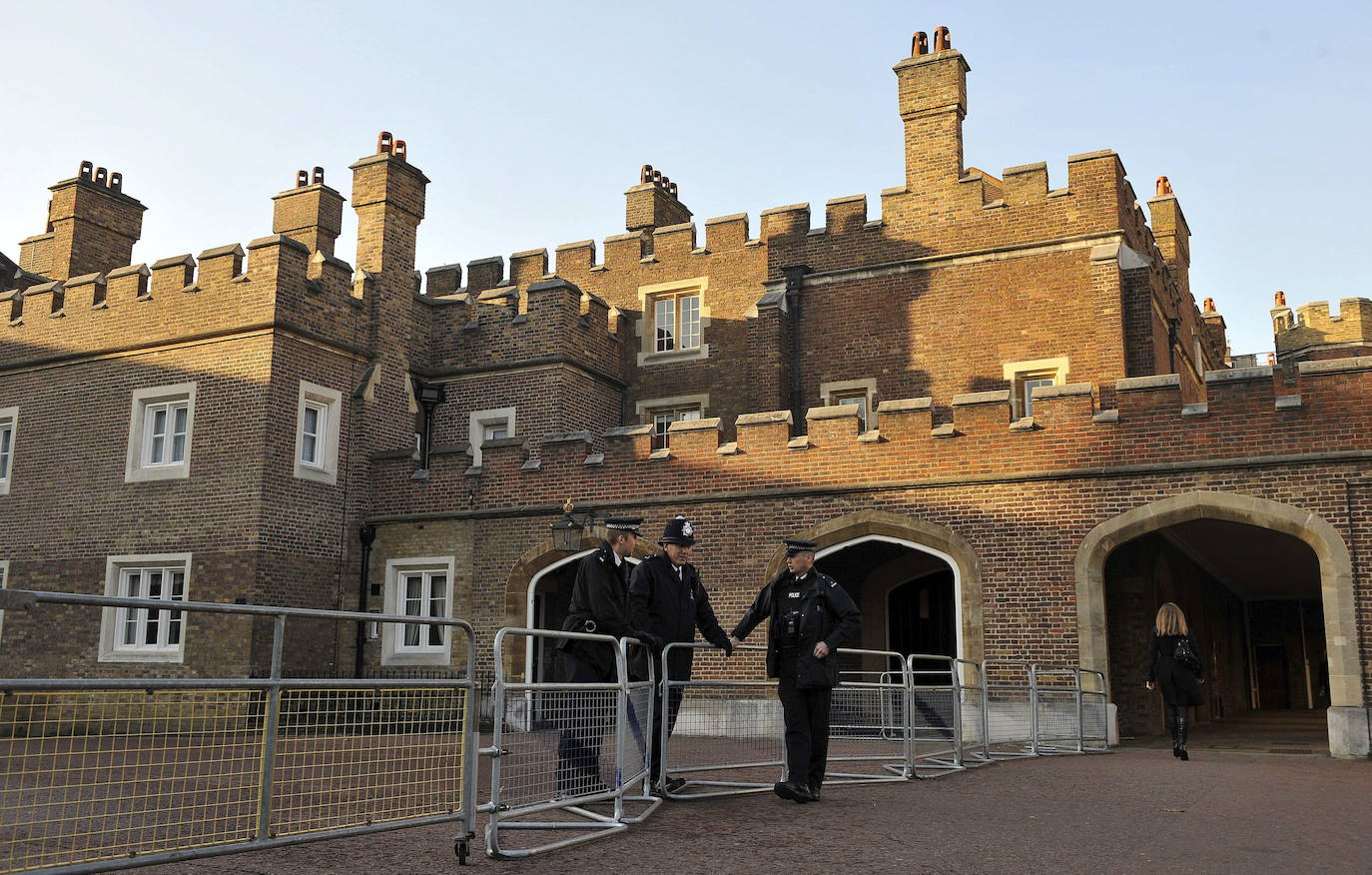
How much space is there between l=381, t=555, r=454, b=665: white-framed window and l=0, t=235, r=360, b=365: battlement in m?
3.90

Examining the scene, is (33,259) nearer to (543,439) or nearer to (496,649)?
(543,439)

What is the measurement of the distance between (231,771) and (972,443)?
36.4 ft

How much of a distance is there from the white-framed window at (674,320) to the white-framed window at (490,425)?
3.10m

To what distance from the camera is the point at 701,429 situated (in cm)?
1747

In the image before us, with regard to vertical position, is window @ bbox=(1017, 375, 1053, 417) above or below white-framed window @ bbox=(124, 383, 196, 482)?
above

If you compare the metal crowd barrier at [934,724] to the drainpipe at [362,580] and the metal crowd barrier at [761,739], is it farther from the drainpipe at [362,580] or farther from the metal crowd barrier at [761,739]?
the drainpipe at [362,580]

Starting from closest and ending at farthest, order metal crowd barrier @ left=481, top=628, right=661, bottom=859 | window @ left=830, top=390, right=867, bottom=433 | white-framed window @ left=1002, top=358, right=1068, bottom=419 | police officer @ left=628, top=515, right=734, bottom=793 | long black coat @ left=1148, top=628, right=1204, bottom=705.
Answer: metal crowd barrier @ left=481, top=628, right=661, bottom=859 < police officer @ left=628, top=515, right=734, bottom=793 < long black coat @ left=1148, top=628, right=1204, bottom=705 < white-framed window @ left=1002, top=358, right=1068, bottom=419 < window @ left=830, top=390, right=867, bottom=433

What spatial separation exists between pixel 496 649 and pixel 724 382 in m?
16.0

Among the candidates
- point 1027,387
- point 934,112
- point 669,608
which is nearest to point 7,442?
point 669,608

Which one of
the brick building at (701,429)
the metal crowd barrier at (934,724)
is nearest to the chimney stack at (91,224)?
the brick building at (701,429)

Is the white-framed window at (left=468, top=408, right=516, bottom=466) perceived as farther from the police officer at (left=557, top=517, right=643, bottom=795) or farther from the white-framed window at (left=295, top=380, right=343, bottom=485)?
the police officer at (left=557, top=517, right=643, bottom=795)

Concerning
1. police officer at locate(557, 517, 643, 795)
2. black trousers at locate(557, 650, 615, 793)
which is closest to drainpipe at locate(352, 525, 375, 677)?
police officer at locate(557, 517, 643, 795)

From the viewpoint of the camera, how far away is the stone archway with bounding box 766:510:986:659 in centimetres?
1559

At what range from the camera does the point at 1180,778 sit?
10562mm
